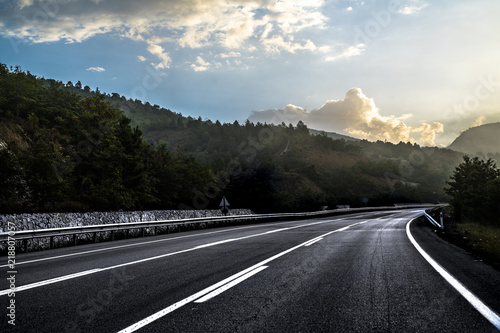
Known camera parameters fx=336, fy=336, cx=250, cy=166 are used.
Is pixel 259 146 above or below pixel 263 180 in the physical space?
above

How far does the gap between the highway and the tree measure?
38064mm

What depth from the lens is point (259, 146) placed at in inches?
7229

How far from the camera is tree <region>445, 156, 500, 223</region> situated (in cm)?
4109

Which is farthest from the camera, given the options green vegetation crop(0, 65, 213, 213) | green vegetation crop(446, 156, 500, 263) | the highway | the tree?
the tree

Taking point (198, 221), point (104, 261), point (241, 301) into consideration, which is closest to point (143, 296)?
point (241, 301)

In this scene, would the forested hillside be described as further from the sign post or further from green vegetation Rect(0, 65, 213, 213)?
the sign post

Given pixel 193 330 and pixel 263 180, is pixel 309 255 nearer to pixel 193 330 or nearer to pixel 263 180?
pixel 193 330

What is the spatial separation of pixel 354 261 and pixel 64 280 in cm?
596

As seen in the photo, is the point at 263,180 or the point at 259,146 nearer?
the point at 263,180

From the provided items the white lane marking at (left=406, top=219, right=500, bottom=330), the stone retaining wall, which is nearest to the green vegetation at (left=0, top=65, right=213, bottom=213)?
the stone retaining wall

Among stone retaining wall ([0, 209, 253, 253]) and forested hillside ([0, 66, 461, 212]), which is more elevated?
forested hillside ([0, 66, 461, 212])

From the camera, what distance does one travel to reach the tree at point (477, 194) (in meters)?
41.1

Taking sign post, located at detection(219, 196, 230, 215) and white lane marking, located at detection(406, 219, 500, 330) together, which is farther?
sign post, located at detection(219, 196, 230, 215)

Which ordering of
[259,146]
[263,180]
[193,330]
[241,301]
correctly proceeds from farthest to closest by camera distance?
[259,146] < [263,180] < [241,301] < [193,330]
